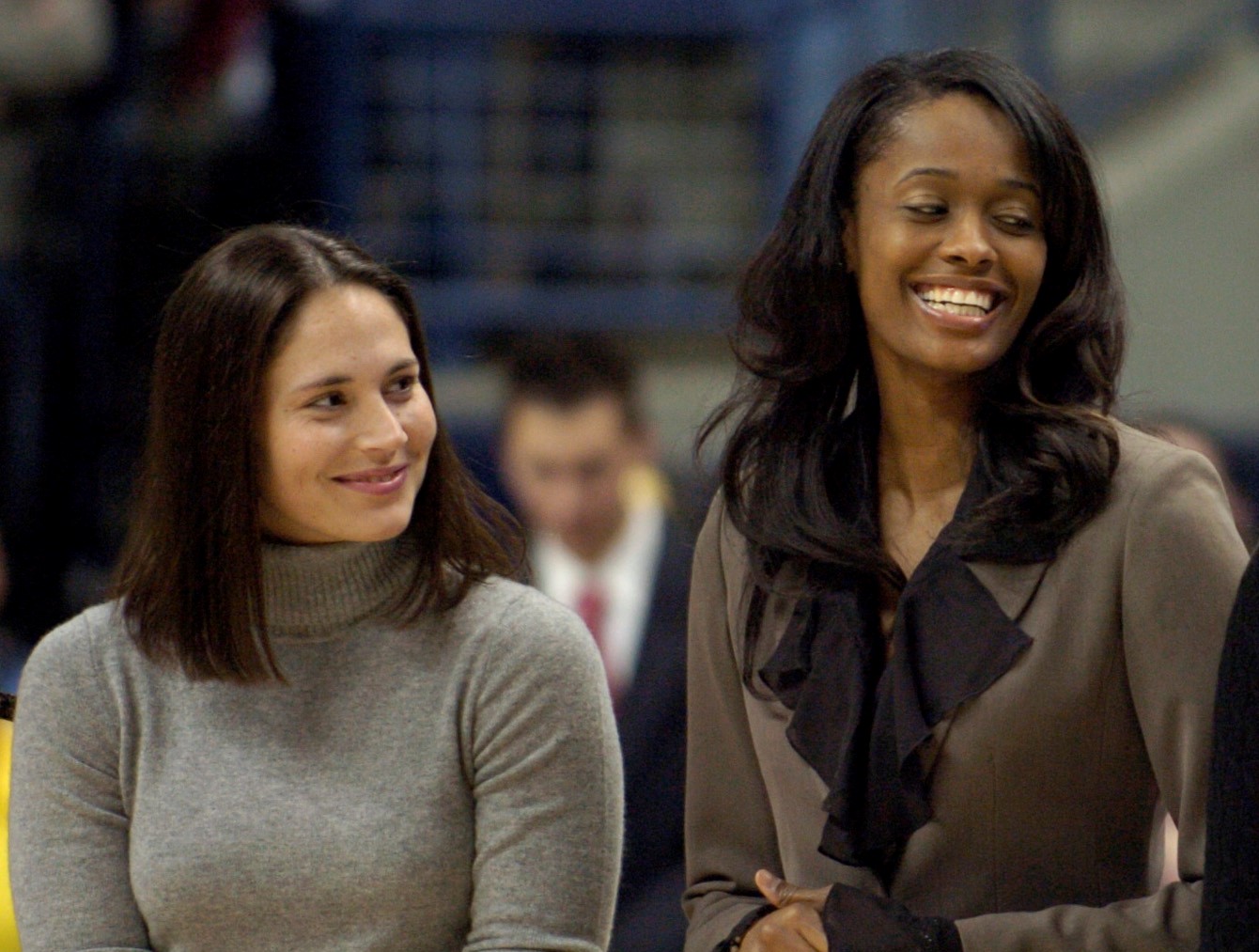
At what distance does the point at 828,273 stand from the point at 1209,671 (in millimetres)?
558

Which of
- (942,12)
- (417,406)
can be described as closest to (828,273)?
(417,406)

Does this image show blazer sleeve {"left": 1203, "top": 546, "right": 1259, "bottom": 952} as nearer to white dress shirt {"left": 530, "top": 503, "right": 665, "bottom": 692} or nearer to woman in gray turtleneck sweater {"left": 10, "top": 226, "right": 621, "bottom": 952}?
woman in gray turtleneck sweater {"left": 10, "top": 226, "right": 621, "bottom": 952}

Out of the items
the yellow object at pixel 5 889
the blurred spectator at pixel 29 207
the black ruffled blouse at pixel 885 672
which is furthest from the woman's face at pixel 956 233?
the blurred spectator at pixel 29 207

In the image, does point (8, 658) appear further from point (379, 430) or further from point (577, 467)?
point (379, 430)

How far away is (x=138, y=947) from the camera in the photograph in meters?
2.03

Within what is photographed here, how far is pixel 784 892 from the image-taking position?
6.31 ft

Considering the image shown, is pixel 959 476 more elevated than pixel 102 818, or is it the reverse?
pixel 959 476

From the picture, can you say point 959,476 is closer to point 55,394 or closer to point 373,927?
point 373,927

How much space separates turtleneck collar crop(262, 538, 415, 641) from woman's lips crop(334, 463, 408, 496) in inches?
3.4

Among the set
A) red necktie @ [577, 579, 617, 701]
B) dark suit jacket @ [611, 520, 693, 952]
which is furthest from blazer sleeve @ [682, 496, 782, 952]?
red necktie @ [577, 579, 617, 701]

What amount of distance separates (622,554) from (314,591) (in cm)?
129

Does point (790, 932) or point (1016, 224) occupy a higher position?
point (1016, 224)

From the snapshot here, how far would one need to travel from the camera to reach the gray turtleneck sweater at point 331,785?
199 centimetres

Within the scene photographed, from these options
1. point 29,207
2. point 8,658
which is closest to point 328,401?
point 8,658
